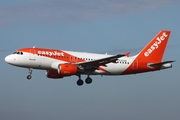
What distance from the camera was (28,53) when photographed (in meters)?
63.2

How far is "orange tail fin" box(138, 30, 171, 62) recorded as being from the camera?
232 ft

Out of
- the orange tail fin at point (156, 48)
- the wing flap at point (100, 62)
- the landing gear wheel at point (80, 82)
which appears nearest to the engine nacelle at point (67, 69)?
the wing flap at point (100, 62)

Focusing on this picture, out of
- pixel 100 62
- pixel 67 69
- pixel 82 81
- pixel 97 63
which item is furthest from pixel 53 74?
pixel 100 62

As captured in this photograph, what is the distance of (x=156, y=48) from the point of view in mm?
72188

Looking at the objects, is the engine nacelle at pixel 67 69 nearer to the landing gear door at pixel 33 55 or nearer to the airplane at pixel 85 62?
the airplane at pixel 85 62

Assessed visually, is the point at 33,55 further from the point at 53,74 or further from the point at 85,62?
the point at 53,74

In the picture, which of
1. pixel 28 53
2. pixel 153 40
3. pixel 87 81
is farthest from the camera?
pixel 153 40

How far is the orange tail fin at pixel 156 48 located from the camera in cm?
7075

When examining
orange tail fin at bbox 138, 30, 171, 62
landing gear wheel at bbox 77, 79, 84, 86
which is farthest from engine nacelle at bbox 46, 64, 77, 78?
orange tail fin at bbox 138, 30, 171, 62

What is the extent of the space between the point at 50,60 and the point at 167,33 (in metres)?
19.6

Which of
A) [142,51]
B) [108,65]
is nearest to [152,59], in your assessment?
[142,51]

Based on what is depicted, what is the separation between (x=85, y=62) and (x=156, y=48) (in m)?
13.1

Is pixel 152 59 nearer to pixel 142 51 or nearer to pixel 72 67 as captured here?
pixel 142 51

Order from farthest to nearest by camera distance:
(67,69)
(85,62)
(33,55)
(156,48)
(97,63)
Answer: (156,48) < (97,63) < (85,62) < (67,69) < (33,55)
